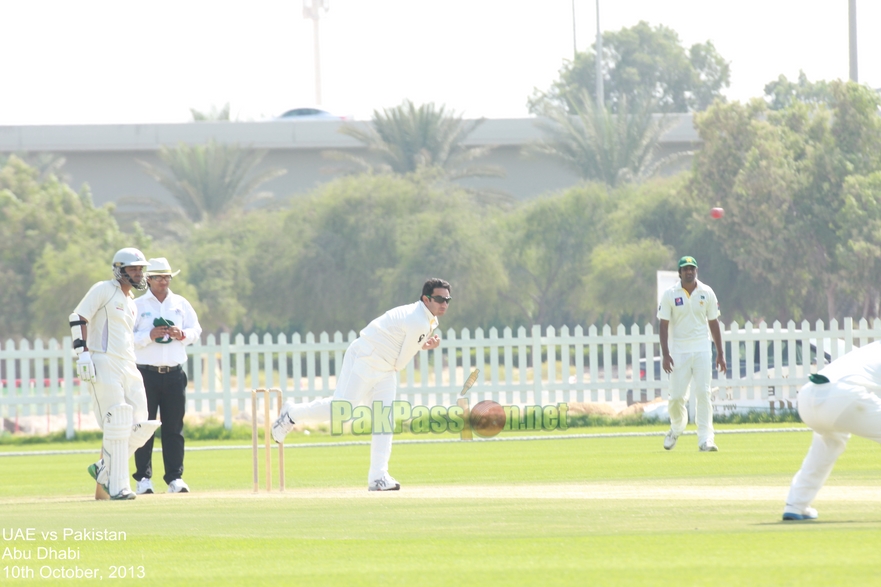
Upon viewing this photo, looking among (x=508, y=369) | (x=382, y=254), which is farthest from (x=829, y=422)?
(x=382, y=254)

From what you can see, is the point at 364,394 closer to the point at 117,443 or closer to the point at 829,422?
the point at 117,443

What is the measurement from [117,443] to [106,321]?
0.90 meters

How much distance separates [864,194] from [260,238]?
57.1 feet

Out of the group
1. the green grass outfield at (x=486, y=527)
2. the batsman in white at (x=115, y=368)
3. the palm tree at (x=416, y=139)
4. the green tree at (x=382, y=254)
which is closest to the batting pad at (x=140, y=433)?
the batsman in white at (x=115, y=368)

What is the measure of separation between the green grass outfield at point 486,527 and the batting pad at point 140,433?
1.46 ft

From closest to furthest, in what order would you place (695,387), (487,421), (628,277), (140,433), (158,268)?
(140,433), (158,268), (695,387), (487,421), (628,277)

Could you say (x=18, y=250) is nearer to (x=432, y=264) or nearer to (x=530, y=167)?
(x=432, y=264)

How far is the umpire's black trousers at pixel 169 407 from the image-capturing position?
10789 mm

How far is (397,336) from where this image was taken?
32.9ft

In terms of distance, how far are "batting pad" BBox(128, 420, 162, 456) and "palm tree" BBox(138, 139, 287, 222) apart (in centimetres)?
3168

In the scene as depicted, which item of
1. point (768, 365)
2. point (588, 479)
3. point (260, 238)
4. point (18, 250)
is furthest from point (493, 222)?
point (588, 479)

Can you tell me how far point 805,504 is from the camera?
702 cm

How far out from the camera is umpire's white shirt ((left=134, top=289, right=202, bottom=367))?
10.8m

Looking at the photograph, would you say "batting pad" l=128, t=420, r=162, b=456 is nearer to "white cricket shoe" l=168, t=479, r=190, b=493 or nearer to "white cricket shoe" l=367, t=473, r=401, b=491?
"white cricket shoe" l=168, t=479, r=190, b=493
